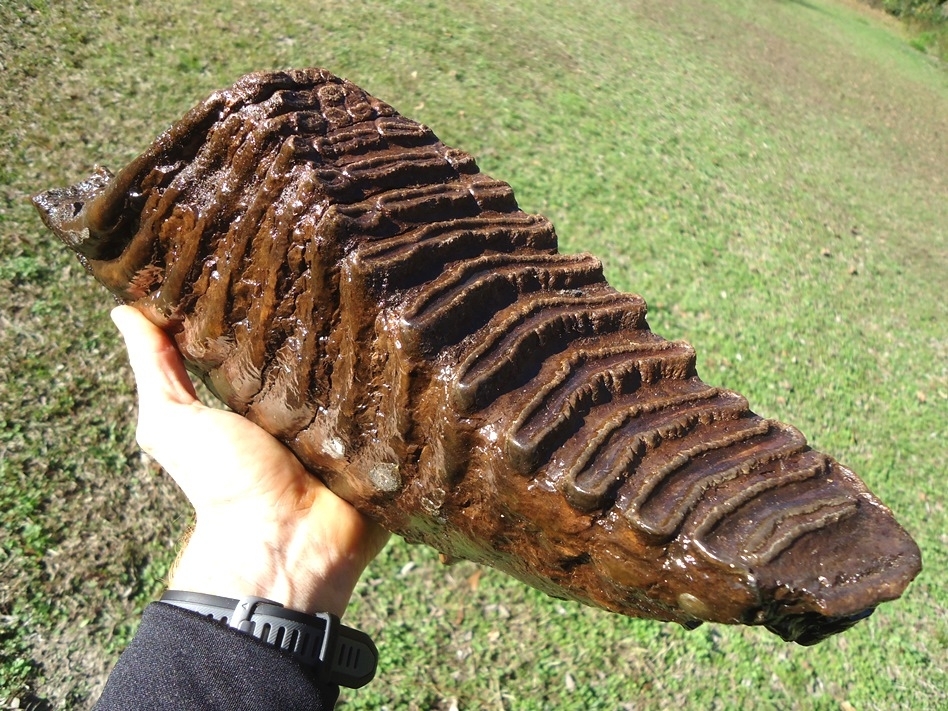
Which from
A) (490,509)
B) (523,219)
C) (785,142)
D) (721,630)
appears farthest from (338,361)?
(785,142)

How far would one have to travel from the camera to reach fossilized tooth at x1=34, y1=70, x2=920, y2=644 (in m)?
1.52

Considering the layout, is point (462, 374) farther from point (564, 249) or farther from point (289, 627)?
point (564, 249)

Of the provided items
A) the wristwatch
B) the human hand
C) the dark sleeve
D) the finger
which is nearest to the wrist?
the human hand

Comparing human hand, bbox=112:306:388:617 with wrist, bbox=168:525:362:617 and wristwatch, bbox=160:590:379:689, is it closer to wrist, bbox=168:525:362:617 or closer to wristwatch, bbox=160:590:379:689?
wrist, bbox=168:525:362:617

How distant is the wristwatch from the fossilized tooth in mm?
343

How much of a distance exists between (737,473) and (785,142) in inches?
341

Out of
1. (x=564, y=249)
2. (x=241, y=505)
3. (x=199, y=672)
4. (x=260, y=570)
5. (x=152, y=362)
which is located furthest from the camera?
(x=564, y=249)

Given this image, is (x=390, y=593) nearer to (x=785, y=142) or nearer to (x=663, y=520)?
(x=663, y=520)

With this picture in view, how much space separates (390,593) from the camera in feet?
11.6

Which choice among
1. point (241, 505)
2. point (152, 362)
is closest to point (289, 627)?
point (241, 505)

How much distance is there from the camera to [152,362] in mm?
2332

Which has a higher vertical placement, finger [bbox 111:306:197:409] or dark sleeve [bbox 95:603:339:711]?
finger [bbox 111:306:197:409]

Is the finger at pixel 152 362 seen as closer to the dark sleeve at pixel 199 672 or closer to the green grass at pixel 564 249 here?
the dark sleeve at pixel 199 672

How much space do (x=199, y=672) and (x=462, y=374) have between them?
2.96ft
